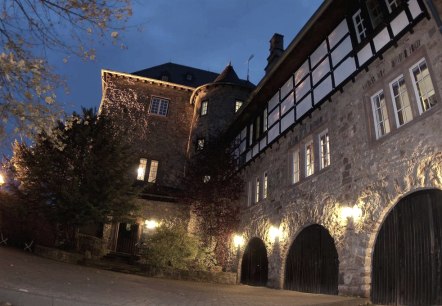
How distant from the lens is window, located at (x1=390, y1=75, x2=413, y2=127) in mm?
7250

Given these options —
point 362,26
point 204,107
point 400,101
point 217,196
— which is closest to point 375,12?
point 362,26

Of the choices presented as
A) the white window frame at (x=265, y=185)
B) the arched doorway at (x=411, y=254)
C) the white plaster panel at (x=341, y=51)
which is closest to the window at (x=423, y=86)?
the arched doorway at (x=411, y=254)

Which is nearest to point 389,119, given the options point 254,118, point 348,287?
point 348,287

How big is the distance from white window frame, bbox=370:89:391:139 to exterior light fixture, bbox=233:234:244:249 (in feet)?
28.8

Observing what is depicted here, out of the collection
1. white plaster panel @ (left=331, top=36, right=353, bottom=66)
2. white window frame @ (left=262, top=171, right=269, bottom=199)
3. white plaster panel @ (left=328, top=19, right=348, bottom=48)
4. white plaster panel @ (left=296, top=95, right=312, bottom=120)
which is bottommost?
white window frame @ (left=262, top=171, right=269, bottom=199)

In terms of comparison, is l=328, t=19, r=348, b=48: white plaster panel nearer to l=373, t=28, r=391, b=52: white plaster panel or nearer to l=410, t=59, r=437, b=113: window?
l=373, t=28, r=391, b=52: white plaster panel

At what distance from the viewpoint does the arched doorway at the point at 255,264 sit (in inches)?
488

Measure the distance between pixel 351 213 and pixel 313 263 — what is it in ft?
7.28

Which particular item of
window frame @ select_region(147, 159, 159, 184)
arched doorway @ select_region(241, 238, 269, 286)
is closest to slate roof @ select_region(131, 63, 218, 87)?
window frame @ select_region(147, 159, 159, 184)

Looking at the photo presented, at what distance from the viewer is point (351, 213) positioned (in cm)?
802

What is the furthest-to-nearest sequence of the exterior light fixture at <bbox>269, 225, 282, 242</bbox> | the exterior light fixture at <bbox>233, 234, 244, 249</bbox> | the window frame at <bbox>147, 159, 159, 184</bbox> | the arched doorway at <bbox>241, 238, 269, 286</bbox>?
1. the window frame at <bbox>147, 159, 159, 184</bbox>
2. the exterior light fixture at <bbox>233, 234, 244, 249</bbox>
3. the arched doorway at <bbox>241, 238, 269, 286</bbox>
4. the exterior light fixture at <bbox>269, 225, 282, 242</bbox>

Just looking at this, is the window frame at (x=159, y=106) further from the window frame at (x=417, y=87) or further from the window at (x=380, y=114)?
the window frame at (x=417, y=87)

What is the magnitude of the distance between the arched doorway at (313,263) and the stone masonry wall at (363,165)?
0.27 metres

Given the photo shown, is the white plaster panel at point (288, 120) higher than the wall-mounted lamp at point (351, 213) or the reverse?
higher
